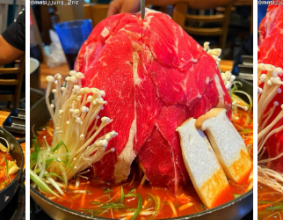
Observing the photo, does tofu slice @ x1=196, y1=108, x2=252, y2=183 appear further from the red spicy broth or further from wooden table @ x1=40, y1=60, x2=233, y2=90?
wooden table @ x1=40, y1=60, x2=233, y2=90

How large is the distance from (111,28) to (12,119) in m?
0.92

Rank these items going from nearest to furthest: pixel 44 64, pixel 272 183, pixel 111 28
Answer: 1. pixel 272 183
2. pixel 111 28
3. pixel 44 64

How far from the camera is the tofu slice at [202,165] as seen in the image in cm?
88

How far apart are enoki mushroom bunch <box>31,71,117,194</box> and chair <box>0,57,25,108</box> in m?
1.03

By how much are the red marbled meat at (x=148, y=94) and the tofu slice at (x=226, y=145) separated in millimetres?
70

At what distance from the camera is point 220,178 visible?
0.94 m

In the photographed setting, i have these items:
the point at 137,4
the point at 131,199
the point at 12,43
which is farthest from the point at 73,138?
the point at 12,43

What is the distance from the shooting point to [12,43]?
6.69 feet

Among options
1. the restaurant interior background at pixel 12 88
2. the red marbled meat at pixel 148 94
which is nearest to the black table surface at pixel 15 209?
the red marbled meat at pixel 148 94

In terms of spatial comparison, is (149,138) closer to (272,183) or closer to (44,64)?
(272,183)

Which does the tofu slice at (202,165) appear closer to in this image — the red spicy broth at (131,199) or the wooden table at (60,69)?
the red spicy broth at (131,199)

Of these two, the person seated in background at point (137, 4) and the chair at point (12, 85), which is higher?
the person seated in background at point (137, 4)

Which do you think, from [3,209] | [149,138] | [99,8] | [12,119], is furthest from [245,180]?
[99,8]

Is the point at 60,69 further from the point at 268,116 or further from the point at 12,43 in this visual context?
the point at 268,116
